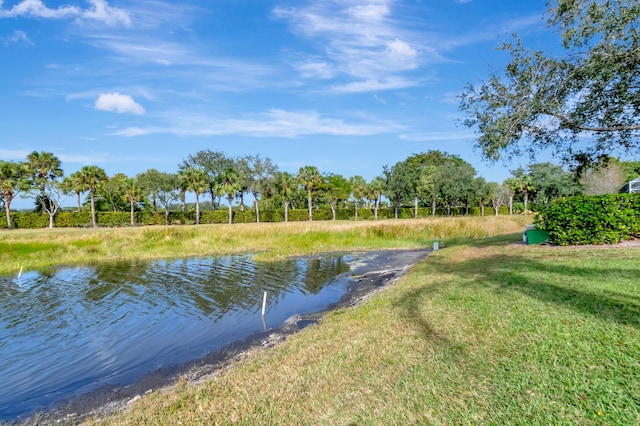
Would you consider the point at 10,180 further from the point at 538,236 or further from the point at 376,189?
the point at 538,236

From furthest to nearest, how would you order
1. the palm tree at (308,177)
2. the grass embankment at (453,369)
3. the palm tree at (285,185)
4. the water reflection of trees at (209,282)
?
1. the palm tree at (308,177)
2. the palm tree at (285,185)
3. the water reflection of trees at (209,282)
4. the grass embankment at (453,369)

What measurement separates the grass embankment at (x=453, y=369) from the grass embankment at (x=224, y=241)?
15317 mm

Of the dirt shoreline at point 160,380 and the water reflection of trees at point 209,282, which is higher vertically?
the dirt shoreline at point 160,380

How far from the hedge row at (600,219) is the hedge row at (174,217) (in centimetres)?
4741

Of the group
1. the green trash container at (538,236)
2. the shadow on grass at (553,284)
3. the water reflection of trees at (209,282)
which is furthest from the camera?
the green trash container at (538,236)

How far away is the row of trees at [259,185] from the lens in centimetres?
4778

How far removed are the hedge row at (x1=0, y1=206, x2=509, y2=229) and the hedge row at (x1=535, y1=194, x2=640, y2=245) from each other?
4741cm

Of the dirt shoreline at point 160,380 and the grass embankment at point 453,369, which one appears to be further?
the dirt shoreline at point 160,380

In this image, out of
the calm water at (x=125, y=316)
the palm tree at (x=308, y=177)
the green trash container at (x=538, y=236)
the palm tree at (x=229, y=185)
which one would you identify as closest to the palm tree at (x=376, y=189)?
the palm tree at (x=308, y=177)

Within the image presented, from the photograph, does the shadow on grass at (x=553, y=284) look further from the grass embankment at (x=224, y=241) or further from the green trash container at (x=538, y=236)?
the grass embankment at (x=224, y=241)

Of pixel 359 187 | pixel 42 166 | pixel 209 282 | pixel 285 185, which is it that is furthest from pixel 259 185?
pixel 209 282

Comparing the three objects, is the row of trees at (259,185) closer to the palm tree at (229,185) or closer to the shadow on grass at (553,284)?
the palm tree at (229,185)

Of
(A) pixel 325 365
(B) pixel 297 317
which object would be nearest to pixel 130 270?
(B) pixel 297 317

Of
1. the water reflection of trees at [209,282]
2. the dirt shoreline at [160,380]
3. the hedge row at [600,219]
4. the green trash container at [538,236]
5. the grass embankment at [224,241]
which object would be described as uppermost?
the hedge row at [600,219]
